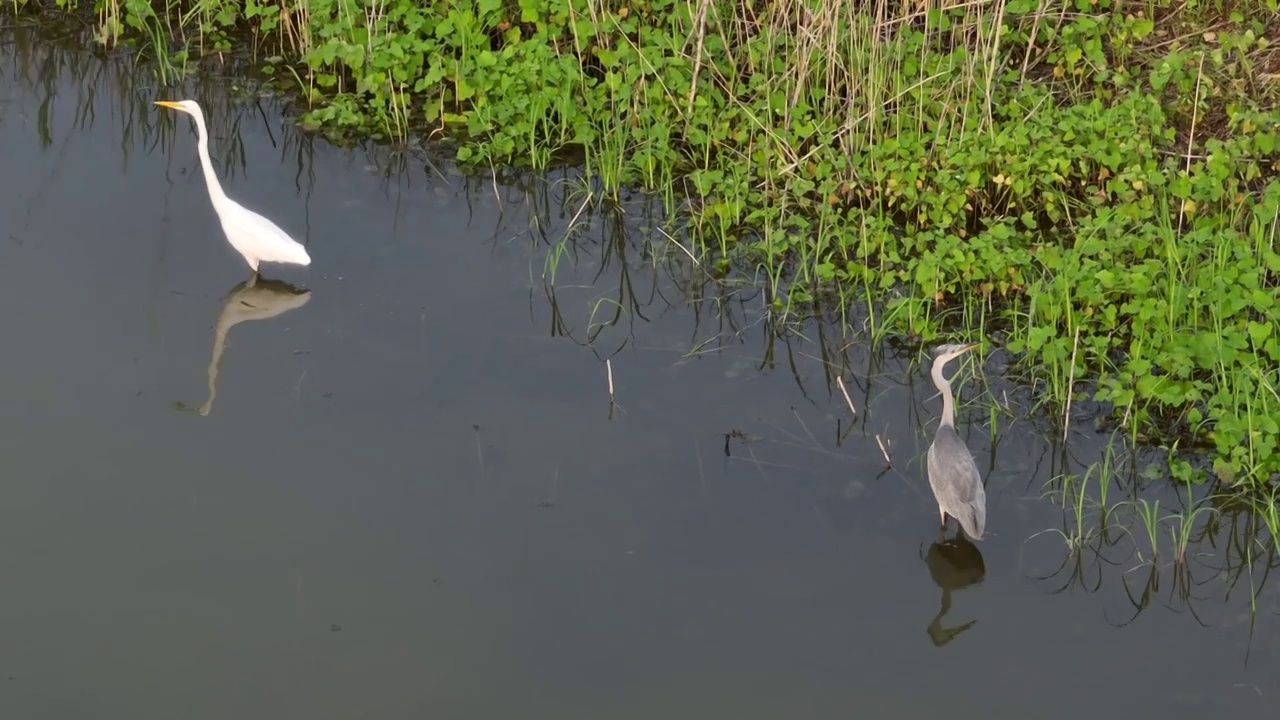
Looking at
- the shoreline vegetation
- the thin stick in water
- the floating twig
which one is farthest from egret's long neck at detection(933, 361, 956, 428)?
the shoreline vegetation

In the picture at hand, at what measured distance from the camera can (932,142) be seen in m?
6.54

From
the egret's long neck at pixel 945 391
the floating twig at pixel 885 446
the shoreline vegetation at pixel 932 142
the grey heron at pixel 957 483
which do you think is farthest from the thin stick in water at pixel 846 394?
the grey heron at pixel 957 483

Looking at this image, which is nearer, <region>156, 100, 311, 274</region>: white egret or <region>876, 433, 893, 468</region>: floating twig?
<region>876, 433, 893, 468</region>: floating twig

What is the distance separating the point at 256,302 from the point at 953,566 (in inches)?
115

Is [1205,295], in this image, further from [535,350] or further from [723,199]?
[535,350]

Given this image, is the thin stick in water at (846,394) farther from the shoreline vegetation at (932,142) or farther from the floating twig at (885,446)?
the shoreline vegetation at (932,142)

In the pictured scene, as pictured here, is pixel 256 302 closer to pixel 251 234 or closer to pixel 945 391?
pixel 251 234

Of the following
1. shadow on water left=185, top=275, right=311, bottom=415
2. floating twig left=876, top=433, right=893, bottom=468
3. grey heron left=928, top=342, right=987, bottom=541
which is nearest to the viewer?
grey heron left=928, top=342, right=987, bottom=541

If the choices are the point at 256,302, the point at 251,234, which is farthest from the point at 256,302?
the point at 251,234

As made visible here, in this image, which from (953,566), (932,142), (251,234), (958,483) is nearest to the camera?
(958,483)

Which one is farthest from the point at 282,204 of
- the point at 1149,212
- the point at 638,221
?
the point at 1149,212

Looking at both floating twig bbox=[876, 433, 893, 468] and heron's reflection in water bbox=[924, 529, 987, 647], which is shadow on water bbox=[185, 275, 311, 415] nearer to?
floating twig bbox=[876, 433, 893, 468]

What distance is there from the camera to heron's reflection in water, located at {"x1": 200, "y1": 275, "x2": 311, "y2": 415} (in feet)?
19.4

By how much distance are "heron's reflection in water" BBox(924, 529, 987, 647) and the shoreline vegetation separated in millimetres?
829
